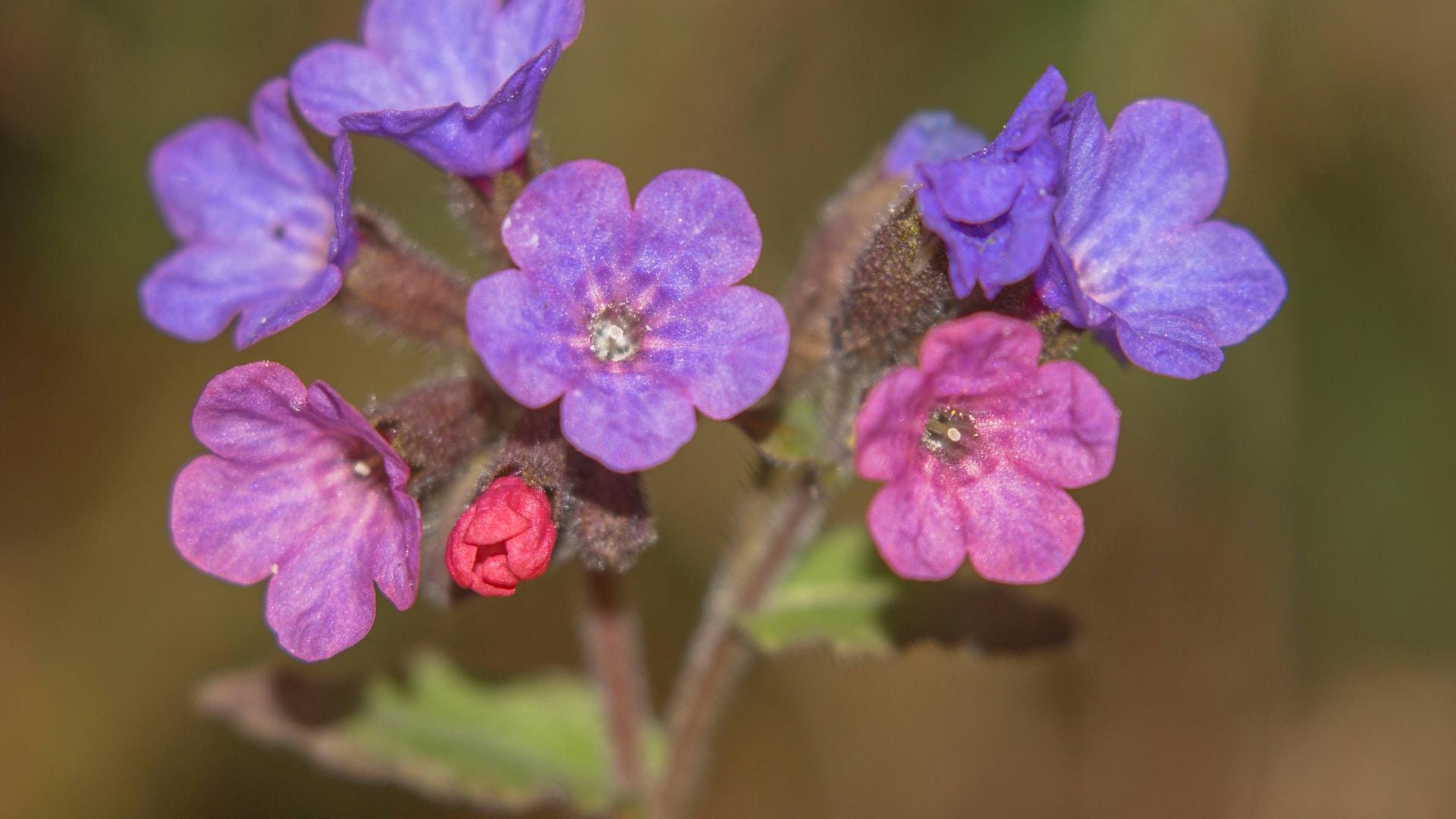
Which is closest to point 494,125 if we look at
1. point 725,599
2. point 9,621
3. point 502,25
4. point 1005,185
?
point 502,25

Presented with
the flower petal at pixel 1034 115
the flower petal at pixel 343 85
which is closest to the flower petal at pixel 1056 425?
the flower petal at pixel 1034 115

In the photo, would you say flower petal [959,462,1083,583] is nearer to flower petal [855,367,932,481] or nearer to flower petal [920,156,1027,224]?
flower petal [855,367,932,481]

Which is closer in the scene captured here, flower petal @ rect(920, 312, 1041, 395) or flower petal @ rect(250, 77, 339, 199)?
flower petal @ rect(920, 312, 1041, 395)

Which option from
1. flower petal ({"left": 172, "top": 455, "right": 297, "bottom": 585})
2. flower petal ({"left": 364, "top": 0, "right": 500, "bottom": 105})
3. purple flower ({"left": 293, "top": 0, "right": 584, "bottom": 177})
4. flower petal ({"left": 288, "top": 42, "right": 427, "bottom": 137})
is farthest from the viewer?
flower petal ({"left": 364, "top": 0, "right": 500, "bottom": 105})

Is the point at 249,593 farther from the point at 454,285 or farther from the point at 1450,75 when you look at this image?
the point at 1450,75

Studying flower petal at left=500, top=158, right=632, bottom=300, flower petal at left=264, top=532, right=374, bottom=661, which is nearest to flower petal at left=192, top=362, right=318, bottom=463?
flower petal at left=264, top=532, right=374, bottom=661

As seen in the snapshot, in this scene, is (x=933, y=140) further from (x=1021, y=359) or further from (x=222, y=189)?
(x=222, y=189)

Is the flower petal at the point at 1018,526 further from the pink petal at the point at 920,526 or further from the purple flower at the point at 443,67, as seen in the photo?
the purple flower at the point at 443,67
